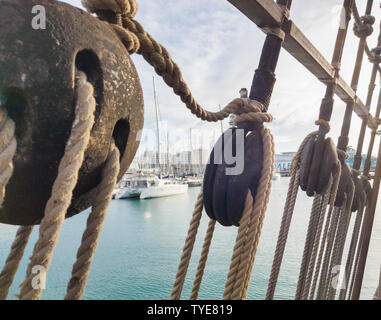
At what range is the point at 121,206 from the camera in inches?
875

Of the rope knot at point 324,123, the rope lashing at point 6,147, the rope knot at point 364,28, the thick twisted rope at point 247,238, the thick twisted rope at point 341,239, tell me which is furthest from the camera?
the rope knot at point 364,28

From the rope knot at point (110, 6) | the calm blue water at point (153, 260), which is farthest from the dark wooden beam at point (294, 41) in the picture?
the calm blue water at point (153, 260)

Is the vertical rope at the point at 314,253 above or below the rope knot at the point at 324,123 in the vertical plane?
below

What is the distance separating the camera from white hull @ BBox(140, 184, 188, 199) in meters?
25.6

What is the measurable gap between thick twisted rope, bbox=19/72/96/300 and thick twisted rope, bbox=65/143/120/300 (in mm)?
56

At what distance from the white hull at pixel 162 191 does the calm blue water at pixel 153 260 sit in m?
8.27

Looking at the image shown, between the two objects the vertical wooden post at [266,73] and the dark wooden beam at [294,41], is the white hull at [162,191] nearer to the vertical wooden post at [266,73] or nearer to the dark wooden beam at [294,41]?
the dark wooden beam at [294,41]

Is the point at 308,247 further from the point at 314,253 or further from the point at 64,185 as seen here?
the point at 64,185

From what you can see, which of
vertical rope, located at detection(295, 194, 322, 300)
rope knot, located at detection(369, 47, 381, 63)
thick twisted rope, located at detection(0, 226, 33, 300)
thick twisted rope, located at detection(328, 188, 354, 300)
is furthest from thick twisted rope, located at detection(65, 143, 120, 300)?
rope knot, located at detection(369, 47, 381, 63)

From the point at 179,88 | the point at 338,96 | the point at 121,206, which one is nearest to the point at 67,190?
the point at 179,88

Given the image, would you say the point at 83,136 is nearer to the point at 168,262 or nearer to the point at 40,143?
the point at 40,143

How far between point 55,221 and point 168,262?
10642 mm

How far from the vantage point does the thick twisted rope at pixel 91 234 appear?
470 millimetres

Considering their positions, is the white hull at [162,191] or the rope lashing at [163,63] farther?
the white hull at [162,191]
